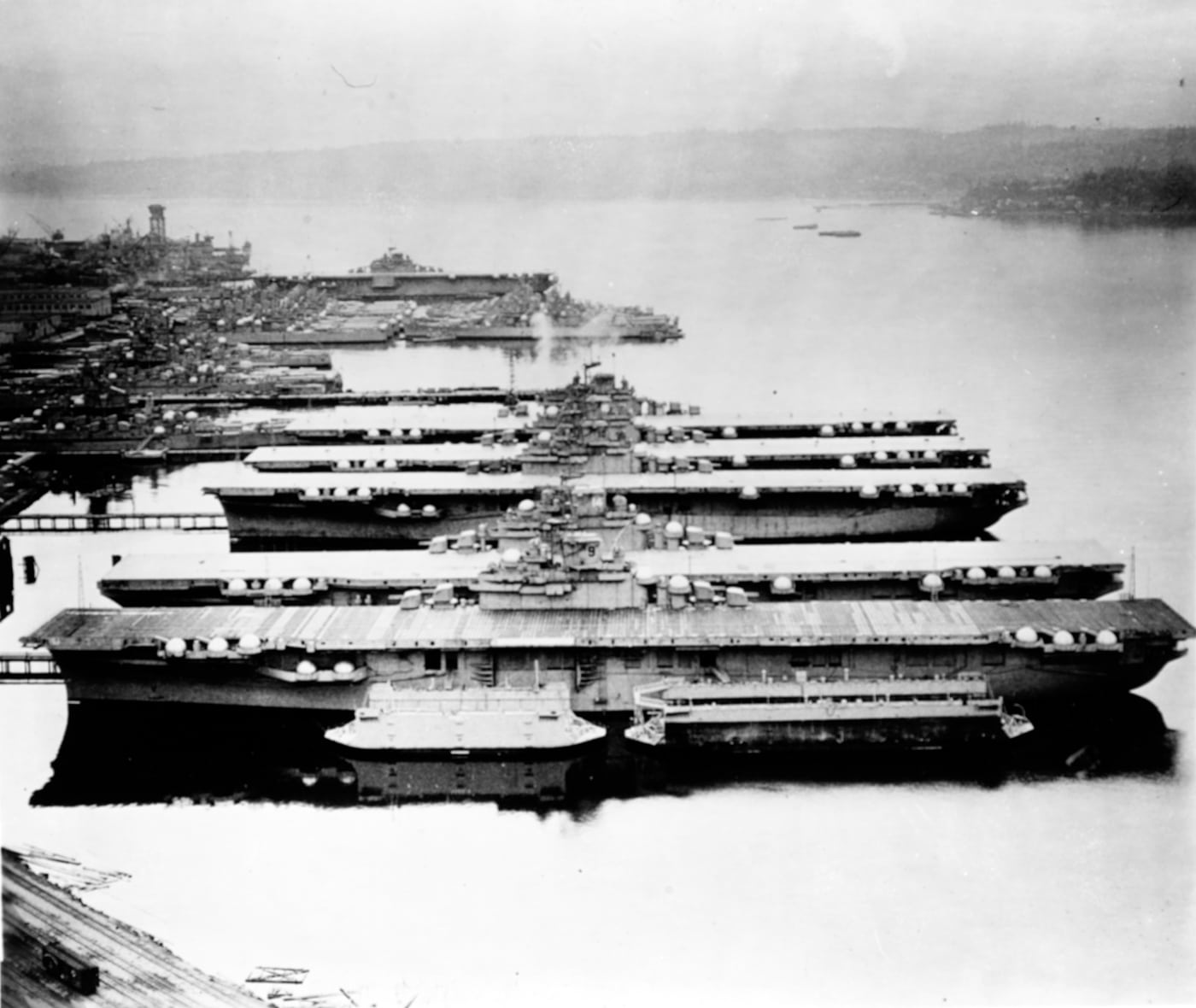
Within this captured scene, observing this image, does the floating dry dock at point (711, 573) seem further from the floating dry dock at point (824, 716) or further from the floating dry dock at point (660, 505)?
the floating dry dock at point (660, 505)

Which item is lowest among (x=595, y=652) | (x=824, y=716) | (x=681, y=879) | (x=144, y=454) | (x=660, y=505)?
(x=681, y=879)

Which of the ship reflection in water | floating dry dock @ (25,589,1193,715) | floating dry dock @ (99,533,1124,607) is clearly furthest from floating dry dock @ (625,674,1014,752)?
floating dry dock @ (99,533,1124,607)

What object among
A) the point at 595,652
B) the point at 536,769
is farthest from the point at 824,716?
the point at 536,769

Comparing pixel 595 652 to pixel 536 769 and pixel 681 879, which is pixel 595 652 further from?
pixel 681 879

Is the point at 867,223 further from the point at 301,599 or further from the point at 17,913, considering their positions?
the point at 17,913

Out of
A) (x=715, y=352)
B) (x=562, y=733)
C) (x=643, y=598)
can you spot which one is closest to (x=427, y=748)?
(x=562, y=733)

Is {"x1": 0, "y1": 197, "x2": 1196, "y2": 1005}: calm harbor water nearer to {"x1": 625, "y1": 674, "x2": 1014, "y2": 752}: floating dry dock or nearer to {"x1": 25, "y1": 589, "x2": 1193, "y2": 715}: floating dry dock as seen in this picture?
{"x1": 625, "y1": 674, "x2": 1014, "y2": 752}: floating dry dock
